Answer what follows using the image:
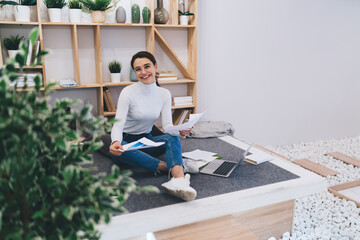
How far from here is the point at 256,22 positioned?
154 inches

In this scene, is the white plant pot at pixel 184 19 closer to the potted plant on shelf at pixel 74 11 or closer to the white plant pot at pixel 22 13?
the potted plant on shelf at pixel 74 11

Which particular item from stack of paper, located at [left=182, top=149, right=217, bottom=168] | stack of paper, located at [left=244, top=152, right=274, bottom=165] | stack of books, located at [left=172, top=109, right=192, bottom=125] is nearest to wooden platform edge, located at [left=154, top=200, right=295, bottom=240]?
stack of paper, located at [left=244, top=152, right=274, bottom=165]

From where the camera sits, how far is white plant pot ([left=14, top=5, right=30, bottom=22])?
2.71m

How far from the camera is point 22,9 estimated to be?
8.93 feet

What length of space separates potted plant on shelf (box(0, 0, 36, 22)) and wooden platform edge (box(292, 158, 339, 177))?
3.06 meters

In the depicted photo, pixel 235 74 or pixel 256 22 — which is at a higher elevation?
pixel 256 22

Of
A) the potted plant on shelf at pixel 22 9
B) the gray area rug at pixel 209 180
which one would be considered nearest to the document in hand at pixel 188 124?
the gray area rug at pixel 209 180

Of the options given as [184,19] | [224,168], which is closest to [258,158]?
[224,168]

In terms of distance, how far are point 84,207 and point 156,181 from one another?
1.41 metres

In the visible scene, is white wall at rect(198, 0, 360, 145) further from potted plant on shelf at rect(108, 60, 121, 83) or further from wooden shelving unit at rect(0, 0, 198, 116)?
potted plant on shelf at rect(108, 60, 121, 83)

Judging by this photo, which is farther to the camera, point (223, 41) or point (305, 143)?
point (305, 143)

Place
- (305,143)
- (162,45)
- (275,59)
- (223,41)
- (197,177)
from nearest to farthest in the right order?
(197,177) < (162,45) < (223,41) < (275,59) < (305,143)

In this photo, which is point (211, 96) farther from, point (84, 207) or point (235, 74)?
point (84, 207)

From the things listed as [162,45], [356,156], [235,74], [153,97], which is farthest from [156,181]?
[356,156]
